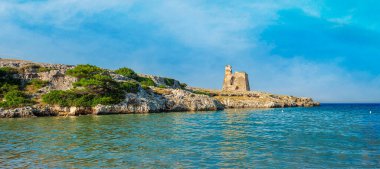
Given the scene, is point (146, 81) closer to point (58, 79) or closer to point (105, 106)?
point (58, 79)

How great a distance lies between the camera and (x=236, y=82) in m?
179

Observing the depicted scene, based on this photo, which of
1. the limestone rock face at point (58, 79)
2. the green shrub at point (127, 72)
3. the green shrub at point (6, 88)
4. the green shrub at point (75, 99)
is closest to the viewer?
the green shrub at point (75, 99)

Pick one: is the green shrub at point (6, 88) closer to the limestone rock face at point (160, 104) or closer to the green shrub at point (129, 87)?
the limestone rock face at point (160, 104)

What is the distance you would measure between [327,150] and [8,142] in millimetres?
21643

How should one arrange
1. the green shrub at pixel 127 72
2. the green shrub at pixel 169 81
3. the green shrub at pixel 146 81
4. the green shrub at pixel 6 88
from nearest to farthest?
1. the green shrub at pixel 6 88
2. the green shrub at pixel 146 81
3. the green shrub at pixel 127 72
4. the green shrub at pixel 169 81

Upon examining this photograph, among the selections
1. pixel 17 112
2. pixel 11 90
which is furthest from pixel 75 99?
pixel 11 90

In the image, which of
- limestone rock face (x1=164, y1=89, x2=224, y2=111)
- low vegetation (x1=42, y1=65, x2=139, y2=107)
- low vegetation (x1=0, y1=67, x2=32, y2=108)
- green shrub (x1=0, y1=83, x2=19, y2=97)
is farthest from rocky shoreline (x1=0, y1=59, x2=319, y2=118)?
green shrub (x1=0, y1=83, x2=19, y2=97)

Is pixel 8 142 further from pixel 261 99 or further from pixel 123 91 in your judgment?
pixel 261 99

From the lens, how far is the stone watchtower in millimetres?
175750

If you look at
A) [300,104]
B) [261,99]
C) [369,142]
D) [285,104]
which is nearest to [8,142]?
[369,142]

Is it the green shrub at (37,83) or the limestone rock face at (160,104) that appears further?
the green shrub at (37,83)

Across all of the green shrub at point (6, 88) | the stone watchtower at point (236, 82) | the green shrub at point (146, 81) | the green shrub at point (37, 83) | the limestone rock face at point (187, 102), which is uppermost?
the stone watchtower at point (236, 82)

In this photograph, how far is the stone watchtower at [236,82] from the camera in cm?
17575

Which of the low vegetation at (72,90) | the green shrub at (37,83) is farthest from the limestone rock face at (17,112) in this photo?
the green shrub at (37,83)
